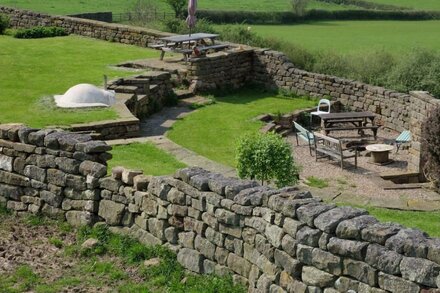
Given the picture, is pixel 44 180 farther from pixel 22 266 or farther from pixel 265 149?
pixel 265 149

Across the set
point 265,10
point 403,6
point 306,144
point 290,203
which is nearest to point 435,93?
point 306,144

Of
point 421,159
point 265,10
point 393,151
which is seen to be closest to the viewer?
point 421,159

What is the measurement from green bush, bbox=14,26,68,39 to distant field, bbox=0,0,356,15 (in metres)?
16.7

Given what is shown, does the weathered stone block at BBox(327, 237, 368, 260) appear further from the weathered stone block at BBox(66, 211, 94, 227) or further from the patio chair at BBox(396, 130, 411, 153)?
the patio chair at BBox(396, 130, 411, 153)

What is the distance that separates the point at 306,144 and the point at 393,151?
221 cm

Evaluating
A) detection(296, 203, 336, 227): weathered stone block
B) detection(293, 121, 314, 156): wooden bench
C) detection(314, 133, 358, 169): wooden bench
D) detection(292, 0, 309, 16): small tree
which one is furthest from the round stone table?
detection(292, 0, 309, 16): small tree

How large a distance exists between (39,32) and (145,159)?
54.6 feet

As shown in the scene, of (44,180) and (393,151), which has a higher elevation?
(44,180)

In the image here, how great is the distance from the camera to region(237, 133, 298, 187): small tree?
16.5m

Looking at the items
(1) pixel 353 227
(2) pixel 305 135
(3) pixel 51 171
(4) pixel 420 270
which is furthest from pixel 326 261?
(2) pixel 305 135

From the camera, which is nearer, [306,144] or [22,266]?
[22,266]

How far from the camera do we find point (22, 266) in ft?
38.7

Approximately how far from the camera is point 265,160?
16500 mm

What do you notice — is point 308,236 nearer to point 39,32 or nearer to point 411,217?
point 411,217
